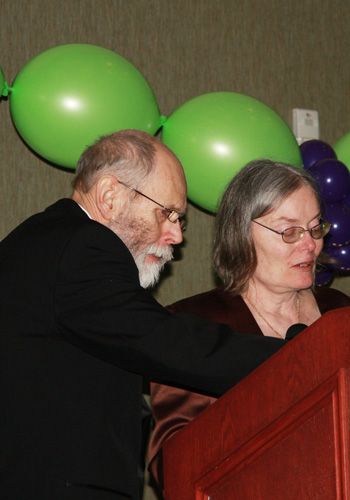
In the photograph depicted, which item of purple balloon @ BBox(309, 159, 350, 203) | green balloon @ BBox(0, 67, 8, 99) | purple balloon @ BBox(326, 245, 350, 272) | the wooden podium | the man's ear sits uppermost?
green balloon @ BBox(0, 67, 8, 99)

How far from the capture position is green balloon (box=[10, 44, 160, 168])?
2.54 metres

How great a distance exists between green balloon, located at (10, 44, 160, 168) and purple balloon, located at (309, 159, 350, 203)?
786 millimetres

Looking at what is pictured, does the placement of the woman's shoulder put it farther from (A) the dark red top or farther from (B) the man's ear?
(B) the man's ear

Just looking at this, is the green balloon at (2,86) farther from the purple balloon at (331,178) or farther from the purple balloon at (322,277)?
the purple balloon at (322,277)

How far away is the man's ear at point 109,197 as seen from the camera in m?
1.81

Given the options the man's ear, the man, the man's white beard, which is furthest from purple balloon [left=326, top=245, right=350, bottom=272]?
the man

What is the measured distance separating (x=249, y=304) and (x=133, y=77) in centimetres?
100

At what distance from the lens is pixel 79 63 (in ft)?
8.50

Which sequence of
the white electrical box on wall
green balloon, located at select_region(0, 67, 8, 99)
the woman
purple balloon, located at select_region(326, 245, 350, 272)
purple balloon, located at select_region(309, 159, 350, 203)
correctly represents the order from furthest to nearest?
the white electrical box on wall
purple balloon, located at select_region(326, 245, 350, 272)
purple balloon, located at select_region(309, 159, 350, 203)
green balloon, located at select_region(0, 67, 8, 99)
the woman

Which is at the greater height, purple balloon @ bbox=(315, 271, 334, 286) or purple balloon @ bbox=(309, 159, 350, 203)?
purple balloon @ bbox=(309, 159, 350, 203)

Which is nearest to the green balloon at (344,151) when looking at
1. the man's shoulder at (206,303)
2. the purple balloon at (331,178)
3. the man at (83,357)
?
the purple balloon at (331,178)

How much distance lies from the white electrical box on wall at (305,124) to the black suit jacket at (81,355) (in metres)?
2.48

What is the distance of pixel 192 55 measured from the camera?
3594mm

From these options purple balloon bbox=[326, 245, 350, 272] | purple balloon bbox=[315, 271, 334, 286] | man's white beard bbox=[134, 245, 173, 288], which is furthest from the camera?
purple balloon bbox=[315, 271, 334, 286]
